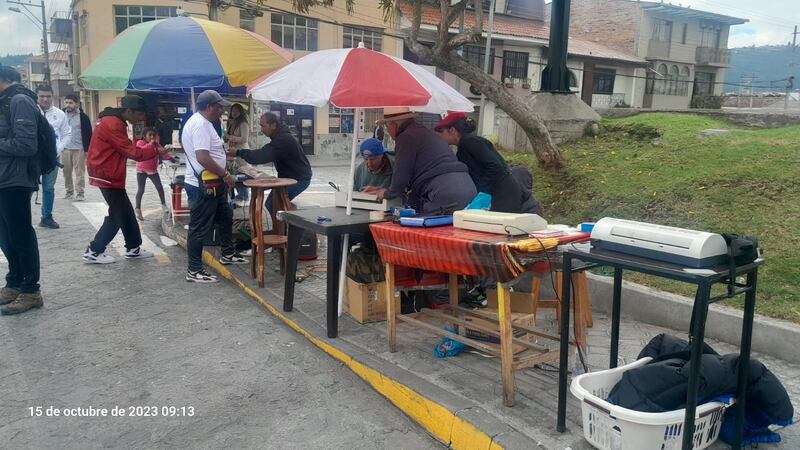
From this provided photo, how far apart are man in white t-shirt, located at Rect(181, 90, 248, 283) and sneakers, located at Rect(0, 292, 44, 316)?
4.76ft

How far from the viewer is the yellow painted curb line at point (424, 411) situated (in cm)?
320

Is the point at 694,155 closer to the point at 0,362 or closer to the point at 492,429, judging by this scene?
the point at 492,429

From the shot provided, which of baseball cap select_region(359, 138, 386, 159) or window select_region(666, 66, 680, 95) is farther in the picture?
window select_region(666, 66, 680, 95)

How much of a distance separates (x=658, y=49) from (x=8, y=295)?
4107cm

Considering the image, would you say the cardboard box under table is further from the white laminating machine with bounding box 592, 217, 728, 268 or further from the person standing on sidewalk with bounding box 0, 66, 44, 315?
the person standing on sidewalk with bounding box 0, 66, 44, 315

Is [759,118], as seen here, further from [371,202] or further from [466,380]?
[466,380]

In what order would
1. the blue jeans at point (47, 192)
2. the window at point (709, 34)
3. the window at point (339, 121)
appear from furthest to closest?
the window at point (709, 34)
the window at point (339, 121)
the blue jeans at point (47, 192)

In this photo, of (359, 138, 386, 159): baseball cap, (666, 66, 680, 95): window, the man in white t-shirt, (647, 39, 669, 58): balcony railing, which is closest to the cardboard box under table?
(359, 138, 386, 159): baseball cap

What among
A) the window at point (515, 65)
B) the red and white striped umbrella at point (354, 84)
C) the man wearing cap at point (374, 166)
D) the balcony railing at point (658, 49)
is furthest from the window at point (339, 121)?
the balcony railing at point (658, 49)

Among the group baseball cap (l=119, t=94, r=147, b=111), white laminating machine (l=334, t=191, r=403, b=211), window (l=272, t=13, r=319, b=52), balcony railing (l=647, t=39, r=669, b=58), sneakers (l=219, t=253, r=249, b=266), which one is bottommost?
sneakers (l=219, t=253, r=249, b=266)

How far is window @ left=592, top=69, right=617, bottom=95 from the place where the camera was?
112 feet

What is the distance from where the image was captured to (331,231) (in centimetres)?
436

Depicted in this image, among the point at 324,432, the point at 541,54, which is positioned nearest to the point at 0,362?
the point at 324,432

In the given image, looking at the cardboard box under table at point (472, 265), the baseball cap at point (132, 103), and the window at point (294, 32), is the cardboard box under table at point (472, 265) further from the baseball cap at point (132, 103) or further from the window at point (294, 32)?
the window at point (294, 32)
